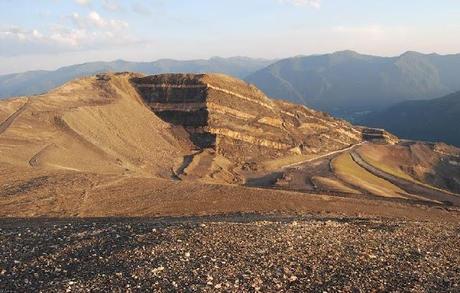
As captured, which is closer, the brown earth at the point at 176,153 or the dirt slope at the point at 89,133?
the brown earth at the point at 176,153

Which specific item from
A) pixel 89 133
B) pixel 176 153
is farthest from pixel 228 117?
pixel 89 133

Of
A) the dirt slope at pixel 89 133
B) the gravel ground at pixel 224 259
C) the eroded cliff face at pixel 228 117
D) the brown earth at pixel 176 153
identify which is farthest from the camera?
the eroded cliff face at pixel 228 117

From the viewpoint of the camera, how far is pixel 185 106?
246ft

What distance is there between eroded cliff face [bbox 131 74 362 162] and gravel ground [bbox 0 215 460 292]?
48.3m

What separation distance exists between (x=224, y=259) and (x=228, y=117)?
191 ft

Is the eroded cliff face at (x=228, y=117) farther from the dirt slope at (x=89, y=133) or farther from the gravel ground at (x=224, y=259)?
the gravel ground at (x=224, y=259)

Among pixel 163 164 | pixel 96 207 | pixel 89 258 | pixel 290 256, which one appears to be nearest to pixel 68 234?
pixel 89 258

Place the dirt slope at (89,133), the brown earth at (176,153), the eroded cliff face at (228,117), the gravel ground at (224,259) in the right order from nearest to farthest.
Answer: the gravel ground at (224,259)
the brown earth at (176,153)
the dirt slope at (89,133)
the eroded cliff face at (228,117)

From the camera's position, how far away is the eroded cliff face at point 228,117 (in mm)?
71438

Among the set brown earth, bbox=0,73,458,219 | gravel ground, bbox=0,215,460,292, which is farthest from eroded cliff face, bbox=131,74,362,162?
gravel ground, bbox=0,215,460,292

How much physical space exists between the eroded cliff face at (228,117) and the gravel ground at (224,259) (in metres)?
48.3

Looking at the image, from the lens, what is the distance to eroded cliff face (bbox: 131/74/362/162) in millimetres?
71438

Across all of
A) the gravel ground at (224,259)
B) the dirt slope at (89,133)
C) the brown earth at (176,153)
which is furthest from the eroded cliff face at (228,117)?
the gravel ground at (224,259)

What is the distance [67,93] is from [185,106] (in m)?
16.0
